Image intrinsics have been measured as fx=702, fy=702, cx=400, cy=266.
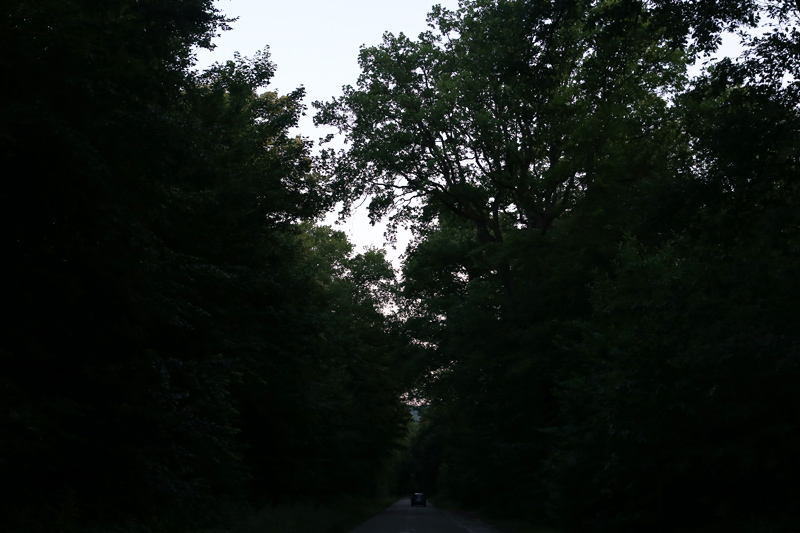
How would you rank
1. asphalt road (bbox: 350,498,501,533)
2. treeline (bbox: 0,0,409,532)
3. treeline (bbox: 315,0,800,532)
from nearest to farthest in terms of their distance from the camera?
treeline (bbox: 0,0,409,532), treeline (bbox: 315,0,800,532), asphalt road (bbox: 350,498,501,533)

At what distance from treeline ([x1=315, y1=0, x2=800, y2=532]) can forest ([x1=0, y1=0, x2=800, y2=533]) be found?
69mm

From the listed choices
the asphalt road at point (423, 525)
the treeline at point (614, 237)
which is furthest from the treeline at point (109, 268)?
the asphalt road at point (423, 525)

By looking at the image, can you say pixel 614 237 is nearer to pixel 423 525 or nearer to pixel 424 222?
pixel 424 222

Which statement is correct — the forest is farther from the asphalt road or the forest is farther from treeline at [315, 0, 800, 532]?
the asphalt road

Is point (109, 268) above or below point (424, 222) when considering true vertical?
below

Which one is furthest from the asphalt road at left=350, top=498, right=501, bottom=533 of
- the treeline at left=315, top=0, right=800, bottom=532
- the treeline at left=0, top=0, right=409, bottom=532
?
the treeline at left=0, top=0, right=409, bottom=532

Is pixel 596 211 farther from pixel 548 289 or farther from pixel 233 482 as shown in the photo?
pixel 233 482

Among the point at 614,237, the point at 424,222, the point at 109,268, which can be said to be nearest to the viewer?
the point at 109,268

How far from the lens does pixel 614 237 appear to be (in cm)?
2008

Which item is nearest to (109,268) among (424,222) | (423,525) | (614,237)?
(614,237)

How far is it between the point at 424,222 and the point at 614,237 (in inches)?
357

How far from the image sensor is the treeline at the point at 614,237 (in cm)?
1059

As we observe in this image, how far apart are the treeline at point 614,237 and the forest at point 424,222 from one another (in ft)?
0.22

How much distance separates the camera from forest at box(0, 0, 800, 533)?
8383mm
